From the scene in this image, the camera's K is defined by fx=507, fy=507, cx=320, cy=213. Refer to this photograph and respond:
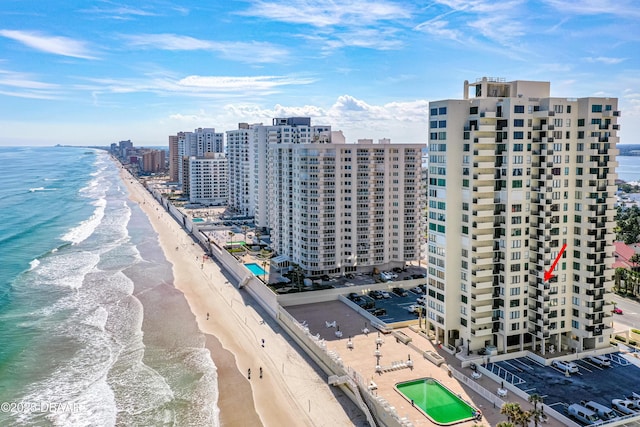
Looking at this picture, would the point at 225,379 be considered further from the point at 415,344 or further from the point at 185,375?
the point at 415,344

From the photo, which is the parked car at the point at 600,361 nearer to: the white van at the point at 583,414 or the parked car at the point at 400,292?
the white van at the point at 583,414

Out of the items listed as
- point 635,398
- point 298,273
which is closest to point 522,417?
point 635,398

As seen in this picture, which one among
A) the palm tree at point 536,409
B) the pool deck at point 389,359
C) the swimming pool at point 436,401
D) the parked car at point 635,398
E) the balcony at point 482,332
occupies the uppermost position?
the balcony at point 482,332

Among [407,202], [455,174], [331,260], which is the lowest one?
[331,260]

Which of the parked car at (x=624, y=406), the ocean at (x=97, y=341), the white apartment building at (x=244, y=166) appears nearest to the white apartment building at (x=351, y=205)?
the ocean at (x=97, y=341)

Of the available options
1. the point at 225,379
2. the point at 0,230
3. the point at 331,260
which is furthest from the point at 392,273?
the point at 0,230

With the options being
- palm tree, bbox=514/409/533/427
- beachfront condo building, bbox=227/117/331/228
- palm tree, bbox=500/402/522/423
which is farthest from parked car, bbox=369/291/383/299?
beachfront condo building, bbox=227/117/331/228

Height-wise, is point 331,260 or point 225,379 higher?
point 331,260
